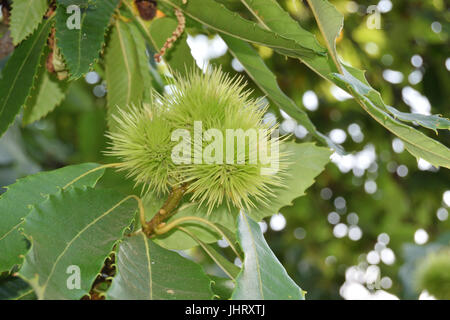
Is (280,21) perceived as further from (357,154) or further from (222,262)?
(357,154)

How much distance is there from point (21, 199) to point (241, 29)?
19.3 inches

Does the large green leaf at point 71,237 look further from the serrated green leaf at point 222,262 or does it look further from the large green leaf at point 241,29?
the large green leaf at point 241,29

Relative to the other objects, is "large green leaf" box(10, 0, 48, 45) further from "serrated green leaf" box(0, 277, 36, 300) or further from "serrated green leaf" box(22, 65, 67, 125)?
"serrated green leaf" box(0, 277, 36, 300)

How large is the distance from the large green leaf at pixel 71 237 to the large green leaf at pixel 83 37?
0.22 metres

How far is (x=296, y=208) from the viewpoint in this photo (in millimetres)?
3197

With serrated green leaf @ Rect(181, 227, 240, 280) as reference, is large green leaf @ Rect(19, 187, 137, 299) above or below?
above

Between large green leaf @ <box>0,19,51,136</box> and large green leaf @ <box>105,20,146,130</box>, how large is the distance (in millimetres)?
197

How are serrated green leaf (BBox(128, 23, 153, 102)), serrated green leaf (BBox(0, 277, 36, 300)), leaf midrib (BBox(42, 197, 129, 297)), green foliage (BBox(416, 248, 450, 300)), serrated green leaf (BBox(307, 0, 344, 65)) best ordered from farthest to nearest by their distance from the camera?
green foliage (BBox(416, 248, 450, 300)) → serrated green leaf (BBox(128, 23, 153, 102)) → serrated green leaf (BBox(307, 0, 344, 65)) → serrated green leaf (BBox(0, 277, 36, 300)) → leaf midrib (BBox(42, 197, 129, 297))

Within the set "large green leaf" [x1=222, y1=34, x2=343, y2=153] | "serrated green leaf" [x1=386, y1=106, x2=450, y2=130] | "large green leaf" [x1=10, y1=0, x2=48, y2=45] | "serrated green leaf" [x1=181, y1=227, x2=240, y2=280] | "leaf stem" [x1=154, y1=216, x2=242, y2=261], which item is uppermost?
"large green leaf" [x1=10, y1=0, x2=48, y2=45]

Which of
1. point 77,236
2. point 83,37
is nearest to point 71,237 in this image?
point 77,236

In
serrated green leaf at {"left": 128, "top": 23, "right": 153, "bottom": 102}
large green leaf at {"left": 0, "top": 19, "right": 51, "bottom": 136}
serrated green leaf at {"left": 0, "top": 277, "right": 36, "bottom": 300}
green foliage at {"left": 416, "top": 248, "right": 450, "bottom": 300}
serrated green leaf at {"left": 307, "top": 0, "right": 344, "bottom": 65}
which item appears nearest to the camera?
serrated green leaf at {"left": 0, "top": 277, "right": 36, "bottom": 300}

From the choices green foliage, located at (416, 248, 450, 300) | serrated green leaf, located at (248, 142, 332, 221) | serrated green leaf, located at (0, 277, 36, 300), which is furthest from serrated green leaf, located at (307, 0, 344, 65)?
green foliage, located at (416, 248, 450, 300)

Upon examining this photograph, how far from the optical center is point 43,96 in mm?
1262

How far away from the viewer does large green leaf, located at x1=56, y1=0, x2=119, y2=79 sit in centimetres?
85
